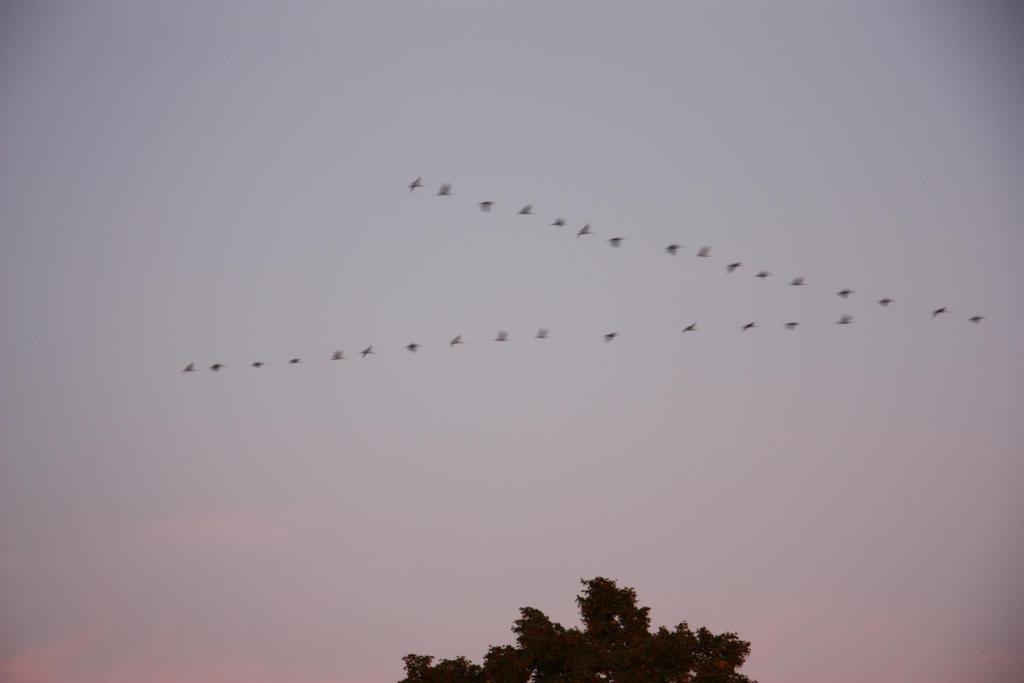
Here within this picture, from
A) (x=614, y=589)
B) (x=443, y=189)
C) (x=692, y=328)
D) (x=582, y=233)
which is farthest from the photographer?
(x=614, y=589)

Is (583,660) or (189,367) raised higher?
(189,367)

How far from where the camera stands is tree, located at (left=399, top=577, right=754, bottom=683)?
35.2 metres

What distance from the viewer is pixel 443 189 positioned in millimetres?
28078

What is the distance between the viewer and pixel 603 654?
36.0 m

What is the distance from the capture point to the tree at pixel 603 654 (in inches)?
1388

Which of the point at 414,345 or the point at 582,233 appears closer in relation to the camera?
the point at 582,233

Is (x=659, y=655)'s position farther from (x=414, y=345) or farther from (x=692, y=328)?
(x=414, y=345)

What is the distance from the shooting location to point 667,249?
31.4m

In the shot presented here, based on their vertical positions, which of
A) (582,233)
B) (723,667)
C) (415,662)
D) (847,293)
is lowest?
(723,667)

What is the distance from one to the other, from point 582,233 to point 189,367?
50.1ft

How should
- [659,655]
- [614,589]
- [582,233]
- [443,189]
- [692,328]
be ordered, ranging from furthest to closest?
[614,589] < [659,655] < [692,328] < [582,233] < [443,189]

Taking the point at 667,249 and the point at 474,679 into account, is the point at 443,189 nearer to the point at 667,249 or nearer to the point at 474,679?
the point at 667,249

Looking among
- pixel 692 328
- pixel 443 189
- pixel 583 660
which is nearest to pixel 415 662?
pixel 583 660

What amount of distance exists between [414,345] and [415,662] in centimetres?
1268
